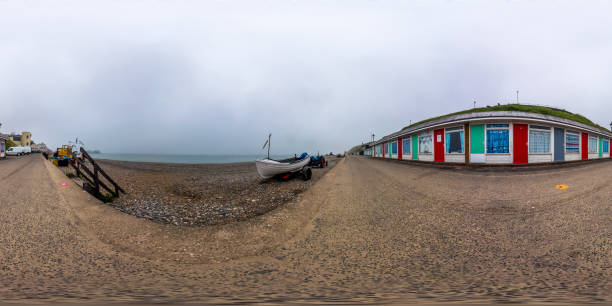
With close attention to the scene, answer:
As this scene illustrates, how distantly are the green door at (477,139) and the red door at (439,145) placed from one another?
2215 millimetres

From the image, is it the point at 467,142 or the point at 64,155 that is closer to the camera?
the point at 467,142

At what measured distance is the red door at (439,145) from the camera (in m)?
16.3

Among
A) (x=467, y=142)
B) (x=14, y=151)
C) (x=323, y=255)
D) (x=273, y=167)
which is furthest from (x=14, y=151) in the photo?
(x=467, y=142)

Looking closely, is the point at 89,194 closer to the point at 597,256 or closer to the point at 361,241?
the point at 361,241

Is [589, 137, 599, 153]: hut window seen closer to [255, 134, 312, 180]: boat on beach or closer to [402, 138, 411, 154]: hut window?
[402, 138, 411, 154]: hut window

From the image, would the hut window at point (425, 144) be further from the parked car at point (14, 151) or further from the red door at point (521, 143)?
the parked car at point (14, 151)

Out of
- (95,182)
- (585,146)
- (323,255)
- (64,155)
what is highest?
(585,146)

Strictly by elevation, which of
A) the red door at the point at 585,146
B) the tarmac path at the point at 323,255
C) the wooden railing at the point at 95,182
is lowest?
the tarmac path at the point at 323,255

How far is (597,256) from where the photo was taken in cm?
279

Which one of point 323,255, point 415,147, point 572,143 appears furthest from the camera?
point 415,147

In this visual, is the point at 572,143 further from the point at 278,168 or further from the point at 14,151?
the point at 14,151

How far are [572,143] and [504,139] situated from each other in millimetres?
8290

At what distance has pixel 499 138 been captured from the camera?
13.4 meters

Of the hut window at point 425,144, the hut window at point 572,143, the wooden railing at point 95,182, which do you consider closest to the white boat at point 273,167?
the wooden railing at point 95,182
